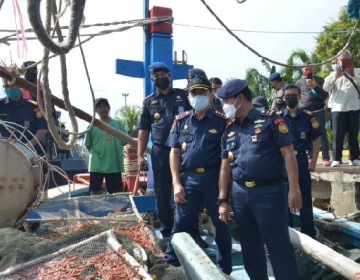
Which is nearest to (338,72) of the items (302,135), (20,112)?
(302,135)

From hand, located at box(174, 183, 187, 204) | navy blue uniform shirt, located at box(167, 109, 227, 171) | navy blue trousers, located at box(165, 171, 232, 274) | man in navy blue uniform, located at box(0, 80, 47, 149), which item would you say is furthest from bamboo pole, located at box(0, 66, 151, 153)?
navy blue trousers, located at box(165, 171, 232, 274)

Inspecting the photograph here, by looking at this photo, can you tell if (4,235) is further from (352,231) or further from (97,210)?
(352,231)

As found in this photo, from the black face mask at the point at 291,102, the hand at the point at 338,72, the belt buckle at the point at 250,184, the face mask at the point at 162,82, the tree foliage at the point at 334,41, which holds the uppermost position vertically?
the tree foliage at the point at 334,41

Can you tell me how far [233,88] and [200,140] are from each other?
778mm

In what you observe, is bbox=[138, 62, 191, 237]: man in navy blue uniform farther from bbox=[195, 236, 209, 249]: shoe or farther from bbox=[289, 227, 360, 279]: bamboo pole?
bbox=[289, 227, 360, 279]: bamboo pole

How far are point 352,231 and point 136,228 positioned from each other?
8.70 ft

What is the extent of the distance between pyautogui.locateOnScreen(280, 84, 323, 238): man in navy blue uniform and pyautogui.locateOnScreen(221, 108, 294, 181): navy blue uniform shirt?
5.58 feet

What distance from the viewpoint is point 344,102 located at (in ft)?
23.1

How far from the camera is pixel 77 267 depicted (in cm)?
341

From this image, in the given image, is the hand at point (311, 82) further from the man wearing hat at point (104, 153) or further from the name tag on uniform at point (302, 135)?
the man wearing hat at point (104, 153)

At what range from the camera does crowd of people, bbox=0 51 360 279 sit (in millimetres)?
3652

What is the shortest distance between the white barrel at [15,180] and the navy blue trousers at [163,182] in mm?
1229

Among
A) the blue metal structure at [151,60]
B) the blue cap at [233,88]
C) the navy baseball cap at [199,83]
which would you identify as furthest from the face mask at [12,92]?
the blue cap at [233,88]

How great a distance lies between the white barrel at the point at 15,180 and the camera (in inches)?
179
